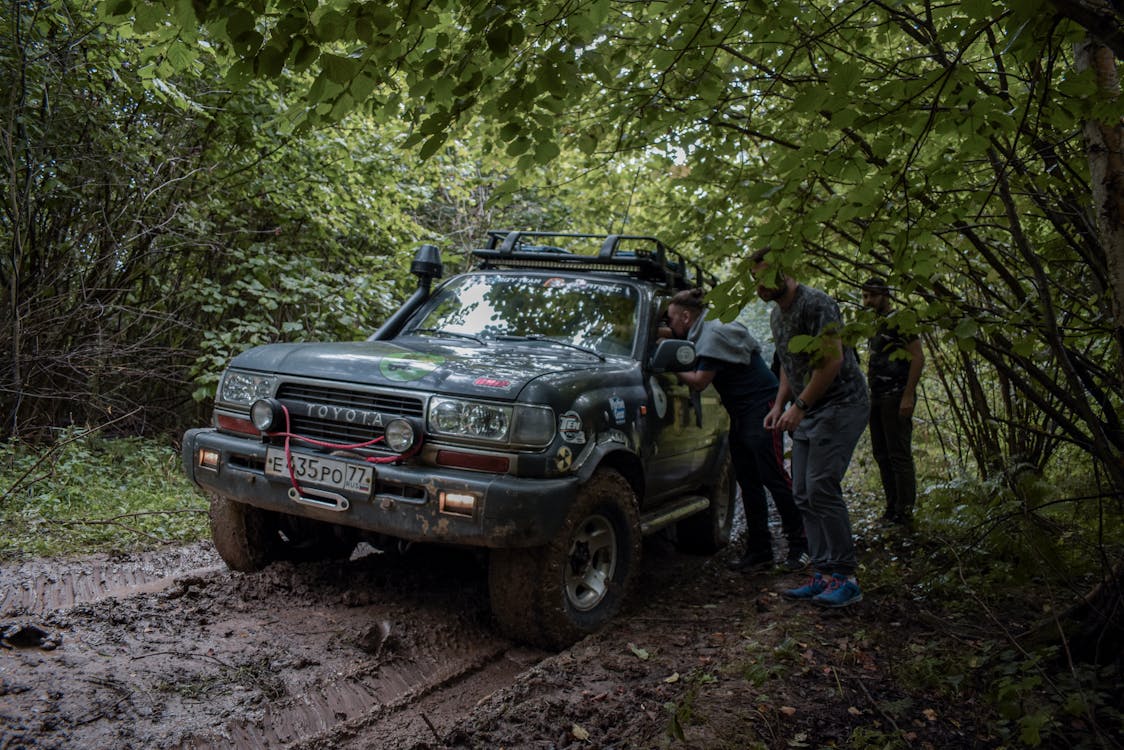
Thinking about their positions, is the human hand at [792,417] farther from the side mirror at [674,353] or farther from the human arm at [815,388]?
the side mirror at [674,353]

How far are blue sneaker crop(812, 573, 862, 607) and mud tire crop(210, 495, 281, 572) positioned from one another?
2996 millimetres

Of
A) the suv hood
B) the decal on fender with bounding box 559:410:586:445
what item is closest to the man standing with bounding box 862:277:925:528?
the suv hood

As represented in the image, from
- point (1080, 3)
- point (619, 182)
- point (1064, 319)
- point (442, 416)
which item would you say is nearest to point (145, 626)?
point (442, 416)

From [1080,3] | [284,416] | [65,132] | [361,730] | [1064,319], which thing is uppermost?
[65,132]

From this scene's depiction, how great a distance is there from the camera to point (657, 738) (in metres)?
2.57

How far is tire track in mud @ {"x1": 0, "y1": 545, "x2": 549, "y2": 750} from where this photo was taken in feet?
8.70

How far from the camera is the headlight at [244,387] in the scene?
12.6ft

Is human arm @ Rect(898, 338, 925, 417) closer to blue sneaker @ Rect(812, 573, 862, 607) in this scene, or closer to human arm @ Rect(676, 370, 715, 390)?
human arm @ Rect(676, 370, 715, 390)

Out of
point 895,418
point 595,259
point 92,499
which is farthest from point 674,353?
point 92,499

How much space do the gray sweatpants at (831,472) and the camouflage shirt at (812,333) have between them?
6cm

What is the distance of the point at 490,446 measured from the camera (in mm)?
3398

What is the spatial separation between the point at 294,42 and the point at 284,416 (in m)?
2.09

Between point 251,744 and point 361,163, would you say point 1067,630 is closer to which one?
point 251,744

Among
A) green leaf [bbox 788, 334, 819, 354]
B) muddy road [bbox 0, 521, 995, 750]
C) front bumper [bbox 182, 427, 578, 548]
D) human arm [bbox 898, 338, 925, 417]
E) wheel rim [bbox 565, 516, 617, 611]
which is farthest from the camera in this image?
human arm [bbox 898, 338, 925, 417]
